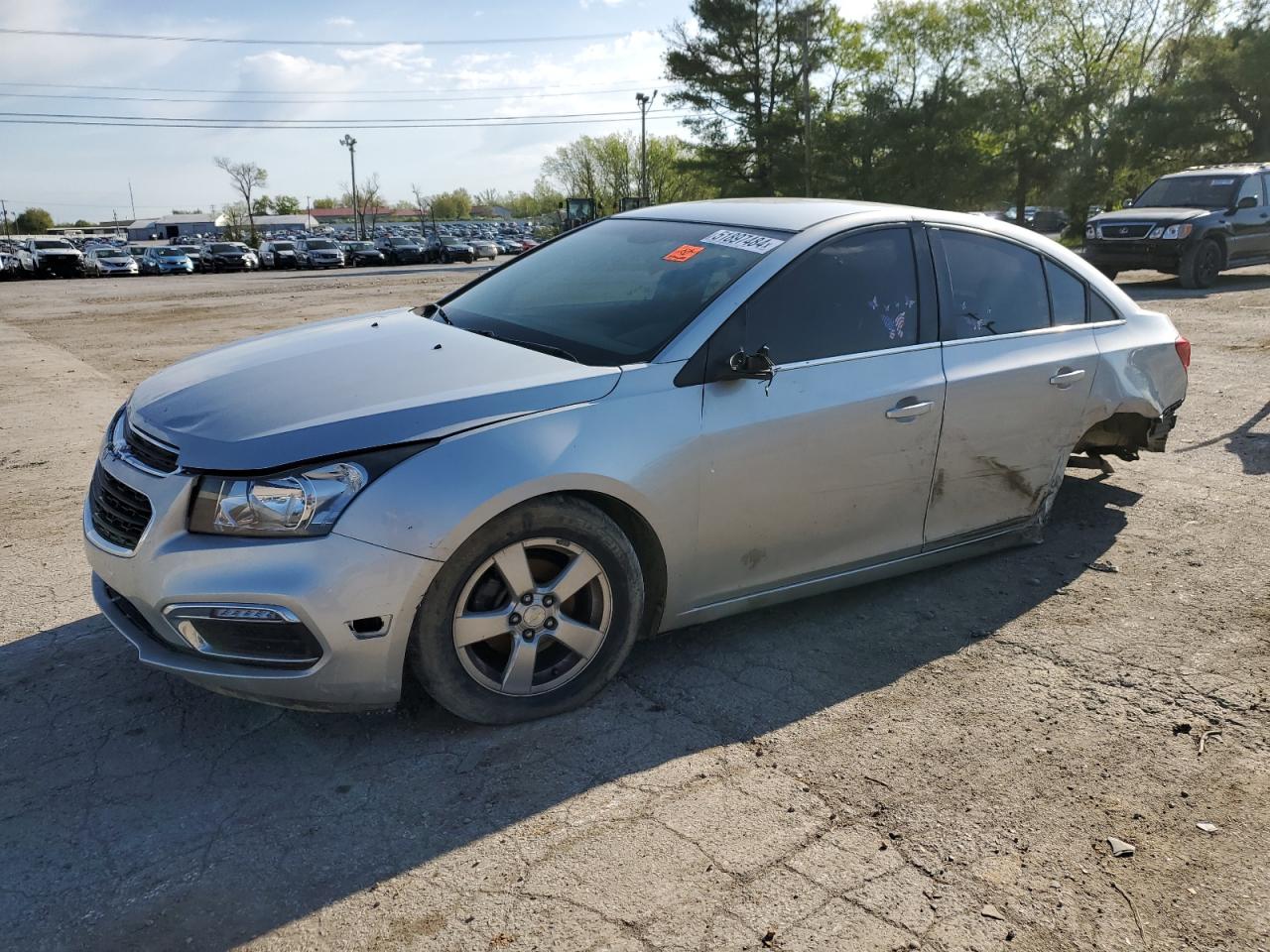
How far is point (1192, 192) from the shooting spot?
54.2 ft

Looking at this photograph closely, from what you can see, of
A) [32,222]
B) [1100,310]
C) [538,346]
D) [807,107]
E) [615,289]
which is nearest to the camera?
[538,346]

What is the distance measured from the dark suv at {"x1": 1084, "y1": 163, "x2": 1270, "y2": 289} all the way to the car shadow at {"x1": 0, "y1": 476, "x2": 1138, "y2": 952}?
1408cm

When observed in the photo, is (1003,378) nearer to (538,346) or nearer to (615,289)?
(615,289)

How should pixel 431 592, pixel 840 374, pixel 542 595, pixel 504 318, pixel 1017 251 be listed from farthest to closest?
pixel 1017 251
pixel 504 318
pixel 840 374
pixel 542 595
pixel 431 592

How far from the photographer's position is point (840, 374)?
3.68 m

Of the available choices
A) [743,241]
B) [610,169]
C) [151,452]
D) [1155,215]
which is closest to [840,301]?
[743,241]

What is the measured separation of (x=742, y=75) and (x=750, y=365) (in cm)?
4879

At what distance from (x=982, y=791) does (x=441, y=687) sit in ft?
5.38

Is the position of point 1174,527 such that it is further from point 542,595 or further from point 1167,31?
point 1167,31

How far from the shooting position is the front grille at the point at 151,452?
2955 mm

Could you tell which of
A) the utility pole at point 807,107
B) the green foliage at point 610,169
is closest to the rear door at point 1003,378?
the utility pole at point 807,107

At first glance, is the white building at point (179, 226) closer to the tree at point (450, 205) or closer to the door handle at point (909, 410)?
the tree at point (450, 205)

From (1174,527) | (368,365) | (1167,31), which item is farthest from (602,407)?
(1167,31)

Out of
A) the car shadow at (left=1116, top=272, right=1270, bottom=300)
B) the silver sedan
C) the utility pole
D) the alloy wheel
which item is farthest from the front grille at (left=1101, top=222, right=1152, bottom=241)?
the utility pole
